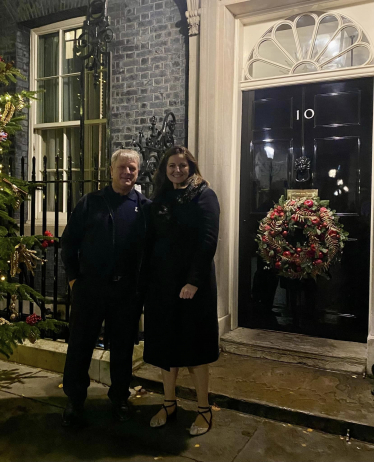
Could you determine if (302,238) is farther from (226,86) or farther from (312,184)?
(226,86)

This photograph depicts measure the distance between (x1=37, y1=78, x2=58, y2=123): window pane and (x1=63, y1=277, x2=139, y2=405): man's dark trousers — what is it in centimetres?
431

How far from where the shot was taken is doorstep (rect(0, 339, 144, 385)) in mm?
3736

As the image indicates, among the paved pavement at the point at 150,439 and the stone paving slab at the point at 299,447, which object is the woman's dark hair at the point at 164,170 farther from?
the stone paving slab at the point at 299,447

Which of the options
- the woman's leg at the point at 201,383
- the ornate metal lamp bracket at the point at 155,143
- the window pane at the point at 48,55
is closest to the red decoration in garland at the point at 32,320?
the woman's leg at the point at 201,383

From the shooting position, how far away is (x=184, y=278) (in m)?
2.77

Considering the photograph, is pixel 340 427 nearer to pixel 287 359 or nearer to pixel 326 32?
pixel 287 359

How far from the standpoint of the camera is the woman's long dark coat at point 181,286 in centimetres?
273

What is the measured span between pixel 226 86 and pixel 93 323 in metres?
3.01

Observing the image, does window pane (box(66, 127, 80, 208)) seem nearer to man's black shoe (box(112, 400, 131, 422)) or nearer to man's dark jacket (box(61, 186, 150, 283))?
man's dark jacket (box(61, 186, 150, 283))

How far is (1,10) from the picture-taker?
6375 mm

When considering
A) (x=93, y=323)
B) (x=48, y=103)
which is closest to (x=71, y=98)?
(x=48, y=103)

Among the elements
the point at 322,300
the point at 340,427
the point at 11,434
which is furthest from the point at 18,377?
the point at 322,300

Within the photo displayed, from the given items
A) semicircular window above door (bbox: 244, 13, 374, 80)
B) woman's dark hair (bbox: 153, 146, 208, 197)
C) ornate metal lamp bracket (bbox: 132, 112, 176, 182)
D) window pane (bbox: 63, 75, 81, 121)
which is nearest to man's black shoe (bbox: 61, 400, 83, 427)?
woman's dark hair (bbox: 153, 146, 208, 197)

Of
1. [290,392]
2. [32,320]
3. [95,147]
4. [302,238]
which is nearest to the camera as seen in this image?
[290,392]
